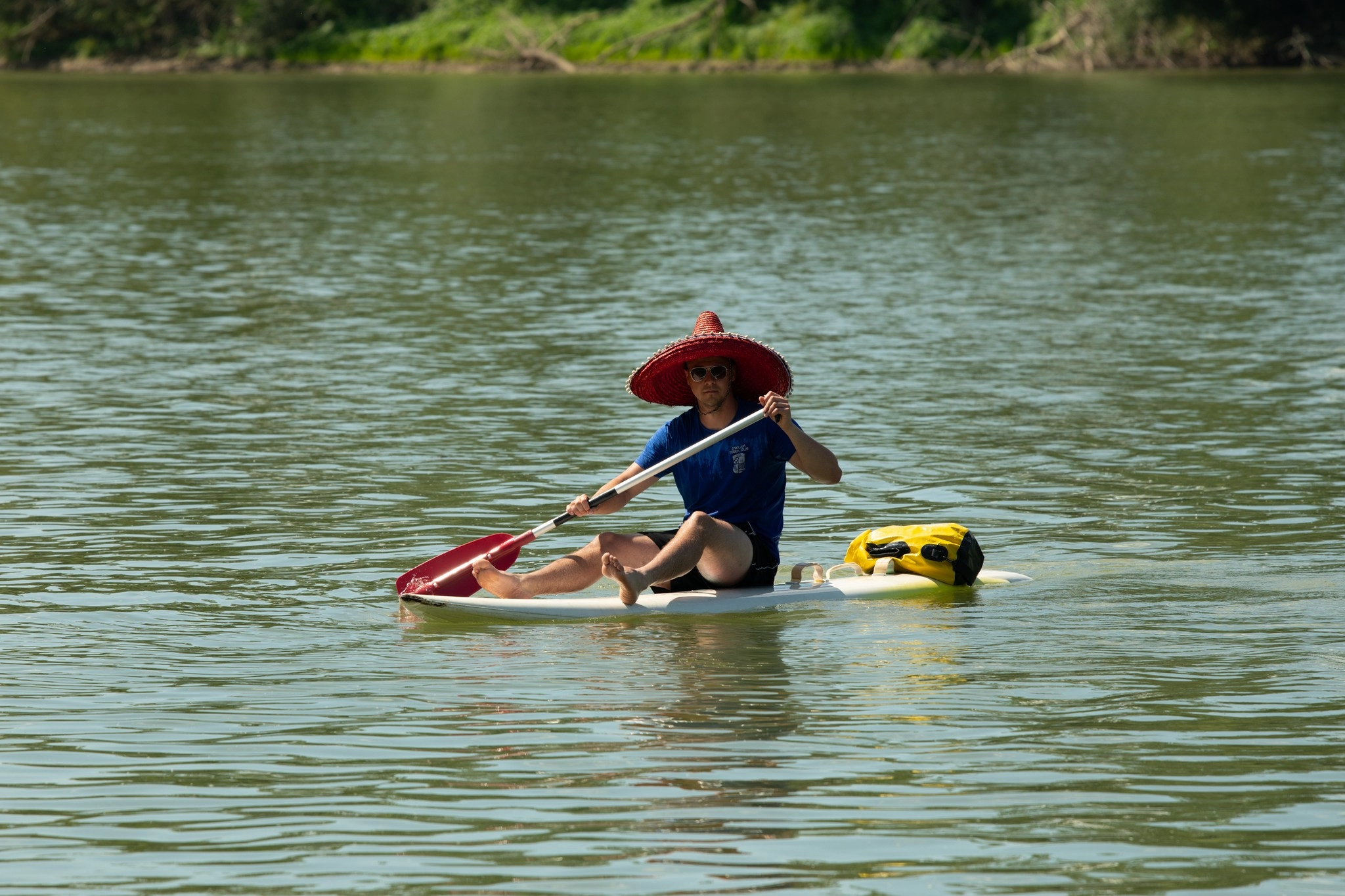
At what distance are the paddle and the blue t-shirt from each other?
0.23ft

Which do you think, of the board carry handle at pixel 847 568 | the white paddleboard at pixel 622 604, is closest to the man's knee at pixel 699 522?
the white paddleboard at pixel 622 604

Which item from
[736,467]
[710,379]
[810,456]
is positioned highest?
[710,379]

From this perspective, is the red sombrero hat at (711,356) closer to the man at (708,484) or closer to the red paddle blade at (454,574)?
the man at (708,484)

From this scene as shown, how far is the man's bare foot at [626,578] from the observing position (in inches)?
335

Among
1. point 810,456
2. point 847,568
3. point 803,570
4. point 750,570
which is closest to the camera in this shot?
point 810,456

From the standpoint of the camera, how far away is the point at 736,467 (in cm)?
879

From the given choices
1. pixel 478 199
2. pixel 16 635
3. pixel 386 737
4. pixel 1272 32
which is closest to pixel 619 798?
pixel 386 737

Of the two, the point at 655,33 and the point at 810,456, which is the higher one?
the point at 655,33

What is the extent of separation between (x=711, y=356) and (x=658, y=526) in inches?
95.0

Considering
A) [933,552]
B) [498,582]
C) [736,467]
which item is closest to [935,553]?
[933,552]

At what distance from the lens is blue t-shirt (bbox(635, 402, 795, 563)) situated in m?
8.73

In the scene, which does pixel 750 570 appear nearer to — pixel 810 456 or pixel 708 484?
pixel 708 484

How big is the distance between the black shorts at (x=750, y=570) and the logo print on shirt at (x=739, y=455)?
31cm

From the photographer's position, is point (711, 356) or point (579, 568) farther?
point (579, 568)
